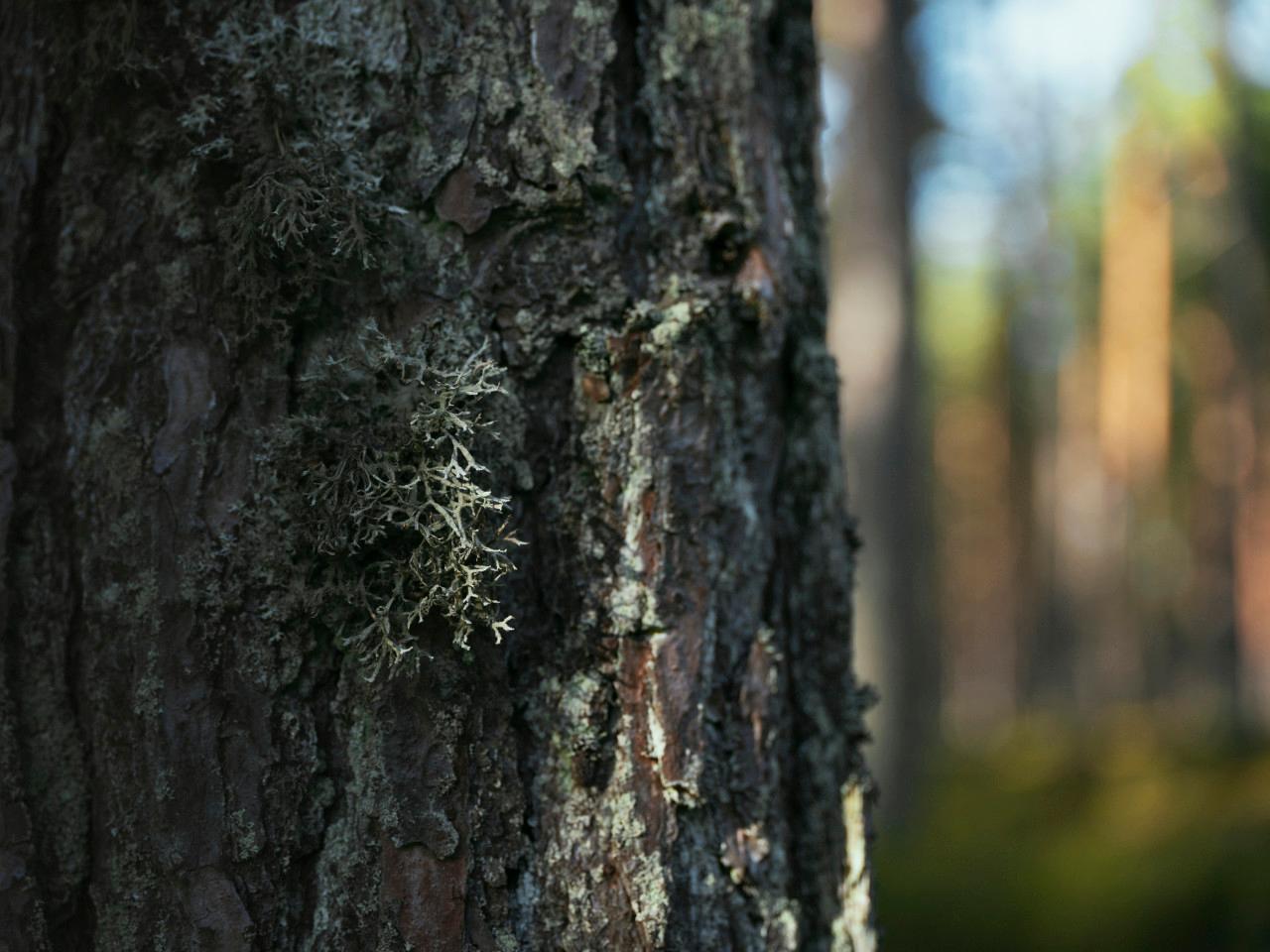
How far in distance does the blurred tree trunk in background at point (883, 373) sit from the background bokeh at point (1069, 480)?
20 millimetres

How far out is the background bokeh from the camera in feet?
20.5

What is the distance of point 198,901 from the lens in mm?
892

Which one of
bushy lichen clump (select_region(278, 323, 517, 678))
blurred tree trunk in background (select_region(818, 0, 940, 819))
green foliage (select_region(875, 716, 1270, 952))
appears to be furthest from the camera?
blurred tree trunk in background (select_region(818, 0, 940, 819))

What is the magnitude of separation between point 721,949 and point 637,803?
0.54ft

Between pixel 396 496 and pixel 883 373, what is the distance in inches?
224

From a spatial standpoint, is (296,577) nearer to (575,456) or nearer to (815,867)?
(575,456)

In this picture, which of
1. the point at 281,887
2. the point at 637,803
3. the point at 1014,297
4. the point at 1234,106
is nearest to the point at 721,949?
the point at 637,803

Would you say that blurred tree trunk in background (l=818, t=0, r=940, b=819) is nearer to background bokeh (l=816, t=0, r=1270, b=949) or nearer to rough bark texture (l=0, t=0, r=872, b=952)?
background bokeh (l=816, t=0, r=1270, b=949)

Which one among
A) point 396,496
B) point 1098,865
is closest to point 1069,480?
point 1098,865

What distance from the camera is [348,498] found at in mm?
904

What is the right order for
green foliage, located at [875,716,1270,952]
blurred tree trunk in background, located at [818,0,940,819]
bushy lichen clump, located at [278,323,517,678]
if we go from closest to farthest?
bushy lichen clump, located at [278,323,517,678] < green foliage, located at [875,716,1270,952] < blurred tree trunk in background, located at [818,0,940,819]

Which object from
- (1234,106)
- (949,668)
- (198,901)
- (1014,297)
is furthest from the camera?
(949,668)

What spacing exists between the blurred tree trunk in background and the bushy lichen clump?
5.47 m

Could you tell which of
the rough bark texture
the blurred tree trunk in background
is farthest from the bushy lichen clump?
the blurred tree trunk in background
